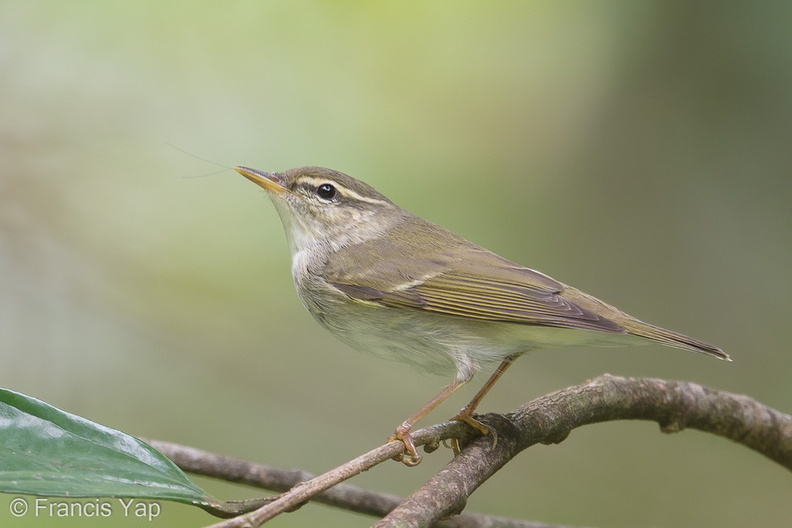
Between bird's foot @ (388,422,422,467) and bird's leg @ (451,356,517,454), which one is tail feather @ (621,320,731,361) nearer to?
bird's leg @ (451,356,517,454)

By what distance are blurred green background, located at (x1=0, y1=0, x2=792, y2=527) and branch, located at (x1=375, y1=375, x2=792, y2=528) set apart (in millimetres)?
1676

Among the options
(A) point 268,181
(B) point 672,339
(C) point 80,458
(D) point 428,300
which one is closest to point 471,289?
(D) point 428,300

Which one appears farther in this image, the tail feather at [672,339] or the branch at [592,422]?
the tail feather at [672,339]

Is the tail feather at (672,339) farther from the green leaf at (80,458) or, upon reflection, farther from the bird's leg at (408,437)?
the green leaf at (80,458)

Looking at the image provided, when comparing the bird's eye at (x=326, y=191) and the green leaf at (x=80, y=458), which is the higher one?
the bird's eye at (x=326, y=191)

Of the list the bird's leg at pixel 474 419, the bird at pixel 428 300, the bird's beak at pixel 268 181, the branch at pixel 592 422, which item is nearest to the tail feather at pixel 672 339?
the bird at pixel 428 300

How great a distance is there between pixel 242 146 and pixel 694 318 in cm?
322

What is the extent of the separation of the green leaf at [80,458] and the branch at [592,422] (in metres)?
0.56

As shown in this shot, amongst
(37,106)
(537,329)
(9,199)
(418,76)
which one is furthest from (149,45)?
(537,329)

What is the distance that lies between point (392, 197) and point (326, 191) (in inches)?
58.1

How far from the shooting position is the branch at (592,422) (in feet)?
6.44

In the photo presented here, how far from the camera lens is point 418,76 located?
5574 mm

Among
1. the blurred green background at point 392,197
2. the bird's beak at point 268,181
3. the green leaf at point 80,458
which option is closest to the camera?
the green leaf at point 80,458

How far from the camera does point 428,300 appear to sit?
3084 mm
